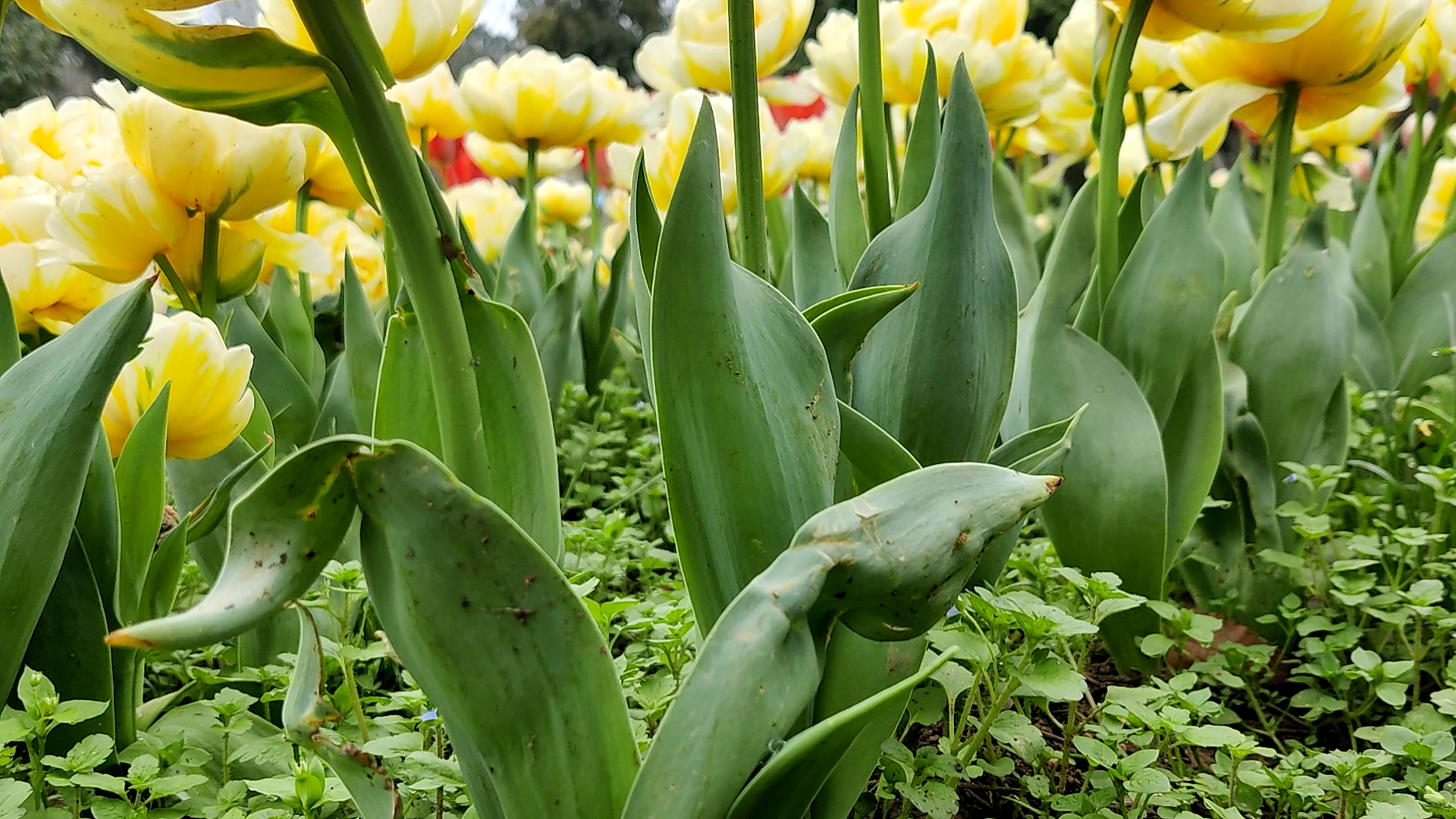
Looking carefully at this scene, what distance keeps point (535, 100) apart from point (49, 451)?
1.15 metres

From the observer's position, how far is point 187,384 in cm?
76

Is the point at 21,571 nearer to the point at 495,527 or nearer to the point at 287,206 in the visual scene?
the point at 495,527

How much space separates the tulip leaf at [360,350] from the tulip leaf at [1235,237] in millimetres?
1117

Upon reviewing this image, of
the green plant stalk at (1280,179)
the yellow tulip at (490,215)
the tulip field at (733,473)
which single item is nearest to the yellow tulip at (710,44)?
the tulip field at (733,473)

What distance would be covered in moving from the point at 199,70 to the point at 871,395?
44cm

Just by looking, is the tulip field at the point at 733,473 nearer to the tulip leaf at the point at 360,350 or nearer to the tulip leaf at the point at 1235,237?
the tulip leaf at the point at 360,350

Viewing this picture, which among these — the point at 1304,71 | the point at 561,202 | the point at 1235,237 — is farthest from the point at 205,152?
the point at 561,202

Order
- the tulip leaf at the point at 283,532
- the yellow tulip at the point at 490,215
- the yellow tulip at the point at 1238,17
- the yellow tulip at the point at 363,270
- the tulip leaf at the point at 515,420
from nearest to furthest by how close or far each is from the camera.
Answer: the tulip leaf at the point at 283,532
the tulip leaf at the point at 515,420
the yellow tulip at the point at 1238,17
the yellow tulip at the point at 363,270
the yellow tulip at the point at 490,215

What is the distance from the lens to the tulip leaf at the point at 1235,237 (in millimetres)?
1469

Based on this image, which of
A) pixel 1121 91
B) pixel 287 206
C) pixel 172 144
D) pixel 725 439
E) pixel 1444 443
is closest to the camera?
pixel 725 439

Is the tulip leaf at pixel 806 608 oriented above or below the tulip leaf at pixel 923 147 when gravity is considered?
below

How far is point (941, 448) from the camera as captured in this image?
693 mm

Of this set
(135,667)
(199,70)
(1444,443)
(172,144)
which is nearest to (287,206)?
(172,144)

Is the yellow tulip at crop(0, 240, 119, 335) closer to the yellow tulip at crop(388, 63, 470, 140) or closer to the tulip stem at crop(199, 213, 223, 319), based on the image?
the tulip stem at crop(199, 213, 223, 319)
